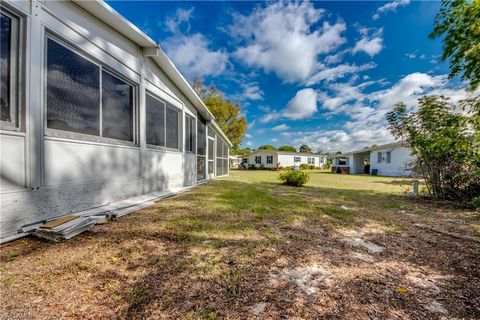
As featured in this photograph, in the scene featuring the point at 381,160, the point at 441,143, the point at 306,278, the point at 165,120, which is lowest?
the point at 306,278

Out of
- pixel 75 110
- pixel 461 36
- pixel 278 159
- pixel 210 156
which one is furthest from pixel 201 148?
pixel 278 159

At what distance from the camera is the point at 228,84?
88.9 ft

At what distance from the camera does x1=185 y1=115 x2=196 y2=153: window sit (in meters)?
8.50

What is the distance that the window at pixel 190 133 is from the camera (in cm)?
850

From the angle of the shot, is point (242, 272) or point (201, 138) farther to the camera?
point (201, 138)

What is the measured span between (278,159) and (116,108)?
102 ft

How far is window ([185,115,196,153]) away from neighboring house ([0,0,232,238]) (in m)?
2.09

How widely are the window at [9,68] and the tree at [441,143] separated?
8.92 m

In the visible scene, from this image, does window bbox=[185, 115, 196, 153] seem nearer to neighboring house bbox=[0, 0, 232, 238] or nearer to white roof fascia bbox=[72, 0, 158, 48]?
neighboring house bbox=[0, 0, 232, 238]

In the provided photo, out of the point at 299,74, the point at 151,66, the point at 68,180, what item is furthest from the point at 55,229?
the point at 299,74


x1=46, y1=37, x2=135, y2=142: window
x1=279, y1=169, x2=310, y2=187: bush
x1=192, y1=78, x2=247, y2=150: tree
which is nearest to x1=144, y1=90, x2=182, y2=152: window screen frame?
x1=46, y1=37, x2=135, y2=142: window

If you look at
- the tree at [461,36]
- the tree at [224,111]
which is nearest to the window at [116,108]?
the tree at [461,36]

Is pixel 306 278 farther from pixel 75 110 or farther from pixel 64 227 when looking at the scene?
pixel 75 110

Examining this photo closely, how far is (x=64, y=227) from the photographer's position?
2631mm
